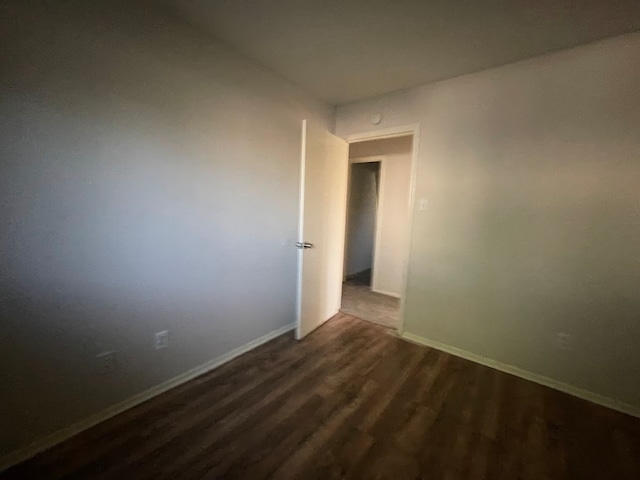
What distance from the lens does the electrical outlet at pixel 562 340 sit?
211 centimetres

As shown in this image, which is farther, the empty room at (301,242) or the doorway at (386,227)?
the doorway at (386,227)

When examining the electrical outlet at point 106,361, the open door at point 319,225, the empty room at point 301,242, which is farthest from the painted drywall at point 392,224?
the electrical outlet at point 106,361

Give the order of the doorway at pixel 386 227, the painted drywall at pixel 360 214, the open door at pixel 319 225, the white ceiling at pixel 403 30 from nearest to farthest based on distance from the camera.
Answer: the white ceiling at pixel 403 30 < the open door at pixel 319 225 < the doorway at pixel 386 227 < the painted drywall at pixel 360 214

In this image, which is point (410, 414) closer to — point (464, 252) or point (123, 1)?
point (464, 252)

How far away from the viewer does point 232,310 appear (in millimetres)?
2379

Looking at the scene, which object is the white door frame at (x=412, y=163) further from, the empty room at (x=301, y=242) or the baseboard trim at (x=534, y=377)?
the baseboard trim at (x=534, y=377)

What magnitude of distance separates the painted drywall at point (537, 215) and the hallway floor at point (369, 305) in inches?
24.8

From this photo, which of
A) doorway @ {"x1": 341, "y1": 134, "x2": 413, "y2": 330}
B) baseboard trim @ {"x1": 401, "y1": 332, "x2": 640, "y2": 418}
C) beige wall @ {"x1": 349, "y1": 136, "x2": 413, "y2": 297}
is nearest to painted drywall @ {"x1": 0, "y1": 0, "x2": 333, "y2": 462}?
baseboard trim @ {"x1": 401, "y1": 332, "x2": 640, "y2": 418}

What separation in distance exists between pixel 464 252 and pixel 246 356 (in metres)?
2.02

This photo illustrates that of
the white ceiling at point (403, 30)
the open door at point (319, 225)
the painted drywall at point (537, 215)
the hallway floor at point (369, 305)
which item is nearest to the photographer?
the white ceiling at point (403, 30)

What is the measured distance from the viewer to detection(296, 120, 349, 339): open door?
2580mm

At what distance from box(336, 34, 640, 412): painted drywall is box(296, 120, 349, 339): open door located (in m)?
0.75

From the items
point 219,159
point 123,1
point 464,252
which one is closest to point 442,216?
point 464,252

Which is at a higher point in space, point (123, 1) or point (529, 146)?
point (123, 1)
